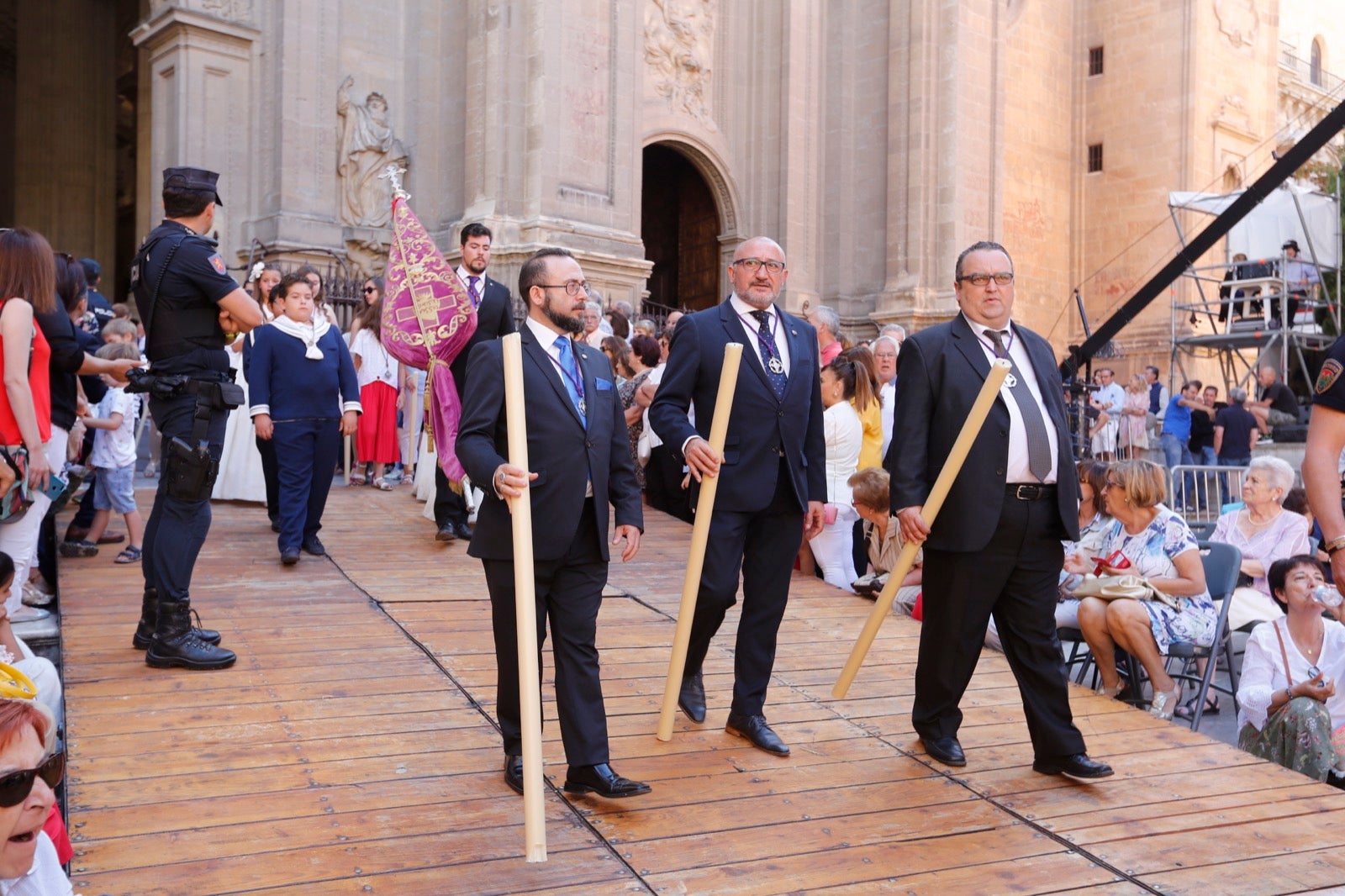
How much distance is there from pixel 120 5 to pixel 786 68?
1389 centimetres

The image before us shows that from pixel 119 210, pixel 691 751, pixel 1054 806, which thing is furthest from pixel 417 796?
pixel 119 210

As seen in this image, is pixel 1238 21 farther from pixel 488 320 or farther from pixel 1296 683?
pixel 1296 683

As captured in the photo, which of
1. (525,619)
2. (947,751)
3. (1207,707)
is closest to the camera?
(525,619)

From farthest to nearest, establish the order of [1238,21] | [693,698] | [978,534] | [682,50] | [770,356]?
[1238,21], [682,50], [693,698], [770,356], [978,534]

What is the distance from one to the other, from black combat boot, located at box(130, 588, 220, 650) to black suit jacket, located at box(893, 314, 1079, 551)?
318cm

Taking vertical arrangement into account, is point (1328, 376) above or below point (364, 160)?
below

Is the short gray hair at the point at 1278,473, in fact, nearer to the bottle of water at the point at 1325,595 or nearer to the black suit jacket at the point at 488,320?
the bottle of water at the point at 1325,595

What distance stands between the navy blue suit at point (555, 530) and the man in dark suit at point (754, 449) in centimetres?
63

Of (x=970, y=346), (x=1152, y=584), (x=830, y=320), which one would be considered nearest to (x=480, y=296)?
(x=830, y=320)

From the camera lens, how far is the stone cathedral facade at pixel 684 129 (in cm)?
1606

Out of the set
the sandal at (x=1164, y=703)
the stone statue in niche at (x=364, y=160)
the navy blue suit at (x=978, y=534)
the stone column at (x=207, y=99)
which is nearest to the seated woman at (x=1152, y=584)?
the sandal at (x=1164, y=703)

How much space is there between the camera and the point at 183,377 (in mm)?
5293

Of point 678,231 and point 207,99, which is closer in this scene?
point 207,99

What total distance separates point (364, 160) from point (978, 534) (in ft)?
45.7
